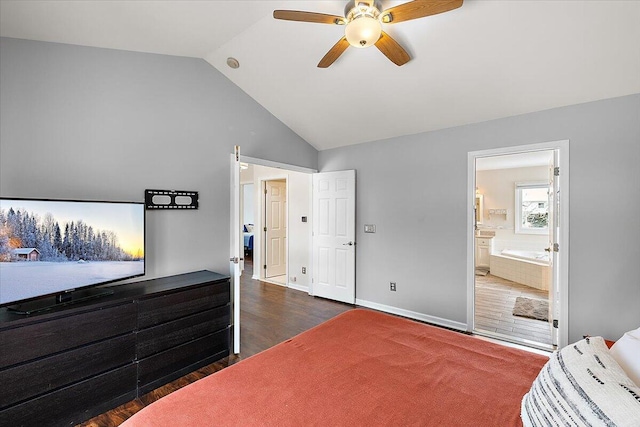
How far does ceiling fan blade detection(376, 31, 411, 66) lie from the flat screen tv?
232 centimetres

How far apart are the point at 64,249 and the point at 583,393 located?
110 inches

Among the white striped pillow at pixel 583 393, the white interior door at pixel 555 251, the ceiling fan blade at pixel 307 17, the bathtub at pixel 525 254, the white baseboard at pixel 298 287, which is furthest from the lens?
the bathtub at pixel 525 254

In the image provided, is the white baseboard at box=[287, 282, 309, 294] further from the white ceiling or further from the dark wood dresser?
the white ceiling

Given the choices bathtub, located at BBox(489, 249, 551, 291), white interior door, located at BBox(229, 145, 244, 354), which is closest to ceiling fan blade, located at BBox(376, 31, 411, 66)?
white interior door, located at BBox(229, 145, 244, 354)

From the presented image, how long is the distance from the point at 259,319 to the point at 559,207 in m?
3.54

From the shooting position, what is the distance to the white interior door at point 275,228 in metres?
5.88

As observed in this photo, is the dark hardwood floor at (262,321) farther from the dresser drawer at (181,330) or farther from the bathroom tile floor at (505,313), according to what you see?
the bathroom tile floor at (505,313)

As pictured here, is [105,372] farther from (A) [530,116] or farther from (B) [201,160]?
(A) [530,116]

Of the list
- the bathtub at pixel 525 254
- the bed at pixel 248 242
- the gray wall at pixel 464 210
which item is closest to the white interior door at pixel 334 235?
the gray wall at pixel 464 210

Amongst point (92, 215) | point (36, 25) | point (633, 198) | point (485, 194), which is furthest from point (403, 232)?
point (485, 194)

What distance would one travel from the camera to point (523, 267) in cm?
553

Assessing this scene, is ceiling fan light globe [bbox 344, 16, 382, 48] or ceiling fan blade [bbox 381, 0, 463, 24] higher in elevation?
ceiling fan blade [bbox 381, 0, 463, 24]

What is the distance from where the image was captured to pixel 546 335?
129 inches

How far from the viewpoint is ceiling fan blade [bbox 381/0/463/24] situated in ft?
5.72
